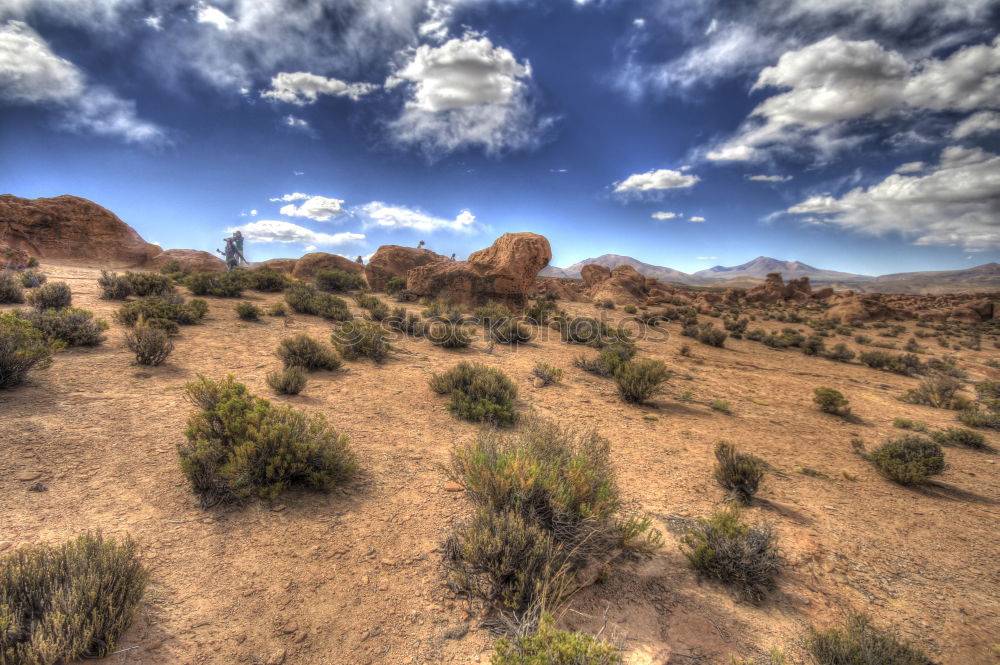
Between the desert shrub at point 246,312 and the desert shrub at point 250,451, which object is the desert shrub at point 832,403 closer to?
the desert shrub at point 250,451

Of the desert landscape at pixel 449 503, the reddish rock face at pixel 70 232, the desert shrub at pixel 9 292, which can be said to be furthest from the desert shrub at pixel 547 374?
the reddish rock face at pixel 70 232

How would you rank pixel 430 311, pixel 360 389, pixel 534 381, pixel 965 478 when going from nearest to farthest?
1. pixel 965 478
2. pixel 360 389
3. pixel 534 381
4. pixel 430 311

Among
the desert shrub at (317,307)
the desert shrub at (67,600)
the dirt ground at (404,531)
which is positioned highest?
the desert shrub at (317,307)

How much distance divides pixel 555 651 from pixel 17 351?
7.00 meters

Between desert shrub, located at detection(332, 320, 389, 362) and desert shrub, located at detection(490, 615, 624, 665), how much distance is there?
677 centimetres

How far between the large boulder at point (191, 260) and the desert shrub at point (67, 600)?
24.6 meters

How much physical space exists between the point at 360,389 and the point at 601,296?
82.5ft

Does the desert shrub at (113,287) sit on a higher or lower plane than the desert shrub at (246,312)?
higher

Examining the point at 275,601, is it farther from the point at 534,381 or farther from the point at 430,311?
the point at 430,311

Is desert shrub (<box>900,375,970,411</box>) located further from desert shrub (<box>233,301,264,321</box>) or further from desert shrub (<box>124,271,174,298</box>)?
desert shrub (<box>124,271,174,298</box>)

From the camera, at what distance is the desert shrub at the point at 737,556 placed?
118 inches

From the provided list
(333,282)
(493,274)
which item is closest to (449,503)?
(493,274)

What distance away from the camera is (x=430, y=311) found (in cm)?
1389

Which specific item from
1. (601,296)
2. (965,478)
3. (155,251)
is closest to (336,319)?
(965,478)
